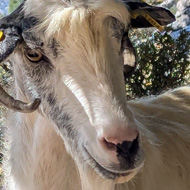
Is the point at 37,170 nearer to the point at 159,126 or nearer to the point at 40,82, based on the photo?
the point at 40,82

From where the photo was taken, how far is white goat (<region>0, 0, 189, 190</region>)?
7.27 feet

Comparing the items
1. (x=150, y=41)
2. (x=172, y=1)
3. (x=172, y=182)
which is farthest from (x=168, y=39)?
(x=172, y=1)

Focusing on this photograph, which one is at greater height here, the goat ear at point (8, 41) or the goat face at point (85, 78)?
the goat ear at point (8, 41)

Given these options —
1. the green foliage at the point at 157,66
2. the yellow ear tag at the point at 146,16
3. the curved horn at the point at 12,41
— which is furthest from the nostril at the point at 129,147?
the green foliage at the point at 157,66

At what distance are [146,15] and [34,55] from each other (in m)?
0.75

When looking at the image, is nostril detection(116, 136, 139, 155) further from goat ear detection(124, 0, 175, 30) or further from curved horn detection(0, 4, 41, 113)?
goat ear detection(124, 0, 175, 30)

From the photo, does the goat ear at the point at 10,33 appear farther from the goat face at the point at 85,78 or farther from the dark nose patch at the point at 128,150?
the dark nose patch at the point at 128,150

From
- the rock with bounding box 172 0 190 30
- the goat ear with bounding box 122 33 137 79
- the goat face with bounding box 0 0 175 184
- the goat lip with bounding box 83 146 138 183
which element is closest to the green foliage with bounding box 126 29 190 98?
the goat ear with bounding box 122 33 137 79

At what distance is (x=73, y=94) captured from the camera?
2385mm

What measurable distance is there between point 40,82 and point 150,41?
12.6 feet

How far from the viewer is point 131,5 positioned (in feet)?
9.23

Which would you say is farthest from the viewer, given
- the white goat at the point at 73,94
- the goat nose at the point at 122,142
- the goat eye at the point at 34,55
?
the goat eye at the point at 34,55

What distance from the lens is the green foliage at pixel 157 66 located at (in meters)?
6.08

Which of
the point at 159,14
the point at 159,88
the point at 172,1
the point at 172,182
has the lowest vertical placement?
the point at 172,1
